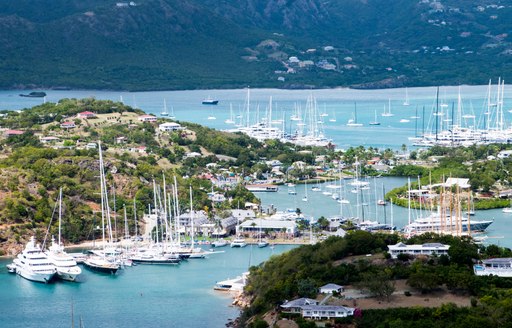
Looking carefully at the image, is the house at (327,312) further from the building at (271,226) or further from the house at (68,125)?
the house at (68,125)

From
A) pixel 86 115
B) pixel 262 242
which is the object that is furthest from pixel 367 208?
pixel 86 115

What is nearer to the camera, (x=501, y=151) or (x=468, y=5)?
(x=501, y=151)

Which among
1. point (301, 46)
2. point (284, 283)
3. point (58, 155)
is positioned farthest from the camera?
point (301, 46)

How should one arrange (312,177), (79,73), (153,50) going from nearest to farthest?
(312,177) < (79,73) < (153,50)

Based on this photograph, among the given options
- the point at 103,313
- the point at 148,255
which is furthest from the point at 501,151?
the point at 103,313

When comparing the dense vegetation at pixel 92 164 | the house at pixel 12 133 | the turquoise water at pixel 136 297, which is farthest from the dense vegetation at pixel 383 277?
the house at pixel 12 133

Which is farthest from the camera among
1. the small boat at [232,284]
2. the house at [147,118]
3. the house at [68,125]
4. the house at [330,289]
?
the house at [147,118]

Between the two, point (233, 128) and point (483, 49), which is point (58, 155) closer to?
point (233, 128)

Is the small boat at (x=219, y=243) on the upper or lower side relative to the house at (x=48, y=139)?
lower
